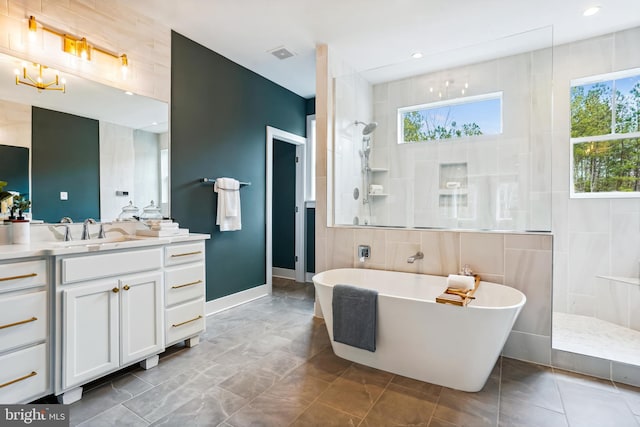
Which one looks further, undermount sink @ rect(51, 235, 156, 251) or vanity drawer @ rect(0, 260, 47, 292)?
undermount sink @ rect(51, 235, 156, 251)

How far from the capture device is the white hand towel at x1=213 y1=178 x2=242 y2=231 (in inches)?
128

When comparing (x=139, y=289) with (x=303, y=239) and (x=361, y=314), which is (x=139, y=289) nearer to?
(x=361, y=314)

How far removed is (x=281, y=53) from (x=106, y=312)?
281cm

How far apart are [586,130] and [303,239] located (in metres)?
3.44

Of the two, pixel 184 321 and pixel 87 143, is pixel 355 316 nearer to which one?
pixel 184 321

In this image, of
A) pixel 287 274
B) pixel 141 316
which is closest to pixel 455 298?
pixel 141 316

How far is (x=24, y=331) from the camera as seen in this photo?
1571 millimetres

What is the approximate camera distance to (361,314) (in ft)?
6.88

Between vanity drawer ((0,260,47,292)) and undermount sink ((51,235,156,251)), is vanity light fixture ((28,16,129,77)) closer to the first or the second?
undermount sink ((51,235,156,251))

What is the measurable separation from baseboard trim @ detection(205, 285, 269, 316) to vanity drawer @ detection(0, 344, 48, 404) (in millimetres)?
1601

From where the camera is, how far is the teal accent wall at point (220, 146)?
2973 millimetres

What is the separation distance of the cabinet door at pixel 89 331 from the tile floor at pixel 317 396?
0.17 meters

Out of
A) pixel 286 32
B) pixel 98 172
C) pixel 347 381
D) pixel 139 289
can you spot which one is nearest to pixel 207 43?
pixel 286 32

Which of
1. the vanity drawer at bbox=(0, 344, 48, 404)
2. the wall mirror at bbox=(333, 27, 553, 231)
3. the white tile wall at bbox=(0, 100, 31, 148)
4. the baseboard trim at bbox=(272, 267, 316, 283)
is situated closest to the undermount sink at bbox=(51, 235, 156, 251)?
the vanity drawer at bbox=(0, 344, 48, 404)
